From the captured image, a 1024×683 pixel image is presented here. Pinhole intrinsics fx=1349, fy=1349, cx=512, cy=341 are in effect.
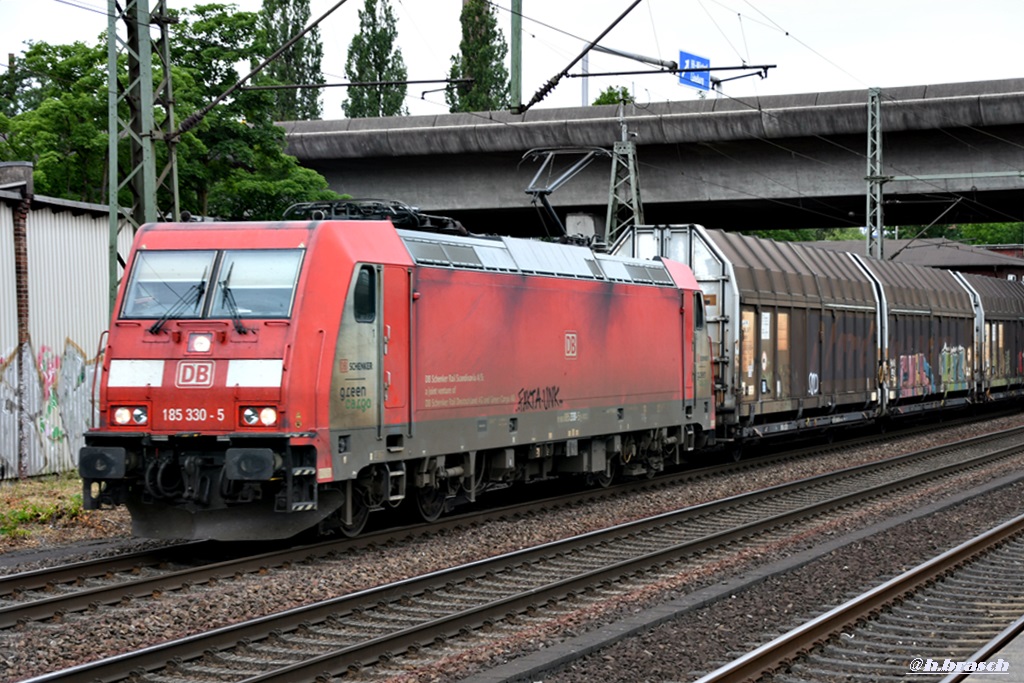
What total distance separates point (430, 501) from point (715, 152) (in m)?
24.6

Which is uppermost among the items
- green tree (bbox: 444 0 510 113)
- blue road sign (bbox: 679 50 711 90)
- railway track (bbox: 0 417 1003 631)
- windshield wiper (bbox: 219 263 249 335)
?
green tree (bbox: 444 0 510 113)

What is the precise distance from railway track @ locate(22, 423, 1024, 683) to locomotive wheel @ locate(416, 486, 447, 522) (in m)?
2.11

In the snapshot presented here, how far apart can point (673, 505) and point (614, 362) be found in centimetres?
215

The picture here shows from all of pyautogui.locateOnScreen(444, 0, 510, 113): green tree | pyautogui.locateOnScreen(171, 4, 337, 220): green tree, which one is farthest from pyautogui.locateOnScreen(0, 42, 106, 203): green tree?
pyautogui.locateOnScreen(444, 0, 510, 113): green tree

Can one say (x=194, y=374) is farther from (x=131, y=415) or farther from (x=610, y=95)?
(x=610, y=95)


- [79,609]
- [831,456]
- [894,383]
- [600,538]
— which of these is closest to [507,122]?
[894,383]

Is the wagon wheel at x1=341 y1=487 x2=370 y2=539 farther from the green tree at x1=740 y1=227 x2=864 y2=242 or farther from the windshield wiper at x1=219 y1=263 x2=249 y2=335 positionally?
the green tree at x1=740 y1=227 x2=864 y2=242

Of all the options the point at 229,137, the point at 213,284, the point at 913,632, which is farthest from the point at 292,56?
the point at 913,632

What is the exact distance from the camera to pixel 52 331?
20.0 m

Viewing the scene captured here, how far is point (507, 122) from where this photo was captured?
124ft

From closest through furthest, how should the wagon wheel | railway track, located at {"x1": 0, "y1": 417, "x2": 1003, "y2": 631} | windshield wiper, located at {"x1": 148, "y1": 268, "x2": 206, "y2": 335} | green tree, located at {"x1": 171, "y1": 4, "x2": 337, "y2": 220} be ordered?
railway track, located at {"x1": 0, "y1": 417, "x2": 1003, "y2": 631}, windshield wiper, located at {"x1": 148, "y1": 268, "x2": 206, "y2": 335}, the wagon wheel, green tree, located at {"x1": 171, "y1": 4, "x2": 337, "y2": 220}

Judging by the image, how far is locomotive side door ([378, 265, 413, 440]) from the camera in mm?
13312

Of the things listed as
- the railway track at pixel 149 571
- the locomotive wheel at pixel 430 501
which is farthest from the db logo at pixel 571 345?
the locomotive wheel at pixel 430 501

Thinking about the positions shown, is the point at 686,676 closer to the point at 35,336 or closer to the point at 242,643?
the point at 242,643
